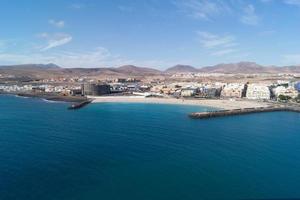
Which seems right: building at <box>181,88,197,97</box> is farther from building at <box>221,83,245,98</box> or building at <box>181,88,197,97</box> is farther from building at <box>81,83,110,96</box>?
building at <box>81,83,110,96</box>

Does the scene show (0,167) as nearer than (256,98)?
Yes

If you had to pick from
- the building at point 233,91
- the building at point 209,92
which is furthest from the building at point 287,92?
the building at point 209,92

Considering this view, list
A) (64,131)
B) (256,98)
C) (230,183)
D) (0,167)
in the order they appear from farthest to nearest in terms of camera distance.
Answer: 1. (256,98)
2. (64,131)
3. (0,167)
4. (230,183)

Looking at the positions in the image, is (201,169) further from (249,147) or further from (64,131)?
(64,131)

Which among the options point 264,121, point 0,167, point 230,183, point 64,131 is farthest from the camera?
point 264,121

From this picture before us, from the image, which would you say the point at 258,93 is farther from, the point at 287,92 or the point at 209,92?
the point at 209,92

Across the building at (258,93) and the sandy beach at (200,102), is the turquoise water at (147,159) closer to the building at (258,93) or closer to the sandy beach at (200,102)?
the sandy beach at (200,102)

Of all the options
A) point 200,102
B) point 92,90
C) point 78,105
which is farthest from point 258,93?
point 78,105

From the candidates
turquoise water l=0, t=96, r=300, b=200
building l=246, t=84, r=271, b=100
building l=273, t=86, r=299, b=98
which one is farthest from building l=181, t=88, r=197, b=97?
turquoise water l=0, t=96, r=300, b=200

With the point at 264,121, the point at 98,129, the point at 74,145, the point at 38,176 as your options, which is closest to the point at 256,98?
the point at 264,121
